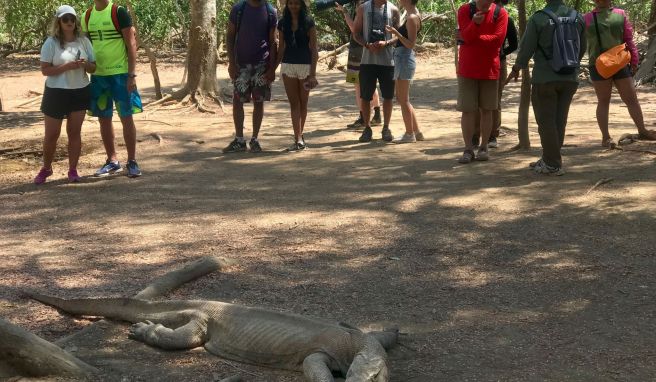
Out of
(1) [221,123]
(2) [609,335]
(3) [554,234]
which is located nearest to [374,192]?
(3) [554,234]

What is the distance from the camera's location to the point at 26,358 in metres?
4.21

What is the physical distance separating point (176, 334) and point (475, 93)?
16.4 feet

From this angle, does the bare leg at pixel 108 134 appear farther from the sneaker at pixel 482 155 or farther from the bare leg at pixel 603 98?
the bare leg at pixel 603 98

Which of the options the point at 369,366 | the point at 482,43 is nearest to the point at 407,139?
the point at 482,43

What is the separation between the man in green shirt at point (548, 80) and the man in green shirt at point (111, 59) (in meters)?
3.57

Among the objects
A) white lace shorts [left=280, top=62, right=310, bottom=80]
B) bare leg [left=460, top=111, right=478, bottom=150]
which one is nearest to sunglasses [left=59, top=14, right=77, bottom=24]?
white lace shorts [left=280, top=62, right=310, bottom=80]

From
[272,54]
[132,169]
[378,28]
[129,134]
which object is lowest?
[132,169]

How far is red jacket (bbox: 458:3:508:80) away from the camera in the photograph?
8727 mm

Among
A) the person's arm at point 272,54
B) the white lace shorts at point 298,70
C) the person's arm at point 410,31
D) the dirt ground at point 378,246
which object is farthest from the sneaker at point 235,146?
the person's arm at point 410,31

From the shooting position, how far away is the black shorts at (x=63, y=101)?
846cm

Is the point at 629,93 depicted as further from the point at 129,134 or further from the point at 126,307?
the point at 126,307

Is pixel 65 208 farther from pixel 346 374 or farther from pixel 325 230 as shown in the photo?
pixel 346 374

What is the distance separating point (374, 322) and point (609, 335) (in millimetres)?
1227

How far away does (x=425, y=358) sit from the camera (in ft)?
14.9
